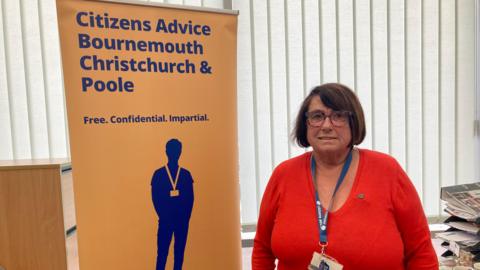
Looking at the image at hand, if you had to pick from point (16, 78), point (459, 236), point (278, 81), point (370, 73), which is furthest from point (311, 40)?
point (16, 78)

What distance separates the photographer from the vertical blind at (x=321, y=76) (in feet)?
6.93

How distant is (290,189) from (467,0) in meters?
2.09

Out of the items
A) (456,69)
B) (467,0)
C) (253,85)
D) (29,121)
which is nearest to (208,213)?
(253,85)

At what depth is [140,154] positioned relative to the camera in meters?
1.39

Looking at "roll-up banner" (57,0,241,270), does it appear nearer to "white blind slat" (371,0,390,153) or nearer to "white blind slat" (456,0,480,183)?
"white blind slat" (371,0,390,153)

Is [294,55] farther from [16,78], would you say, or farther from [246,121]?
[16,78]

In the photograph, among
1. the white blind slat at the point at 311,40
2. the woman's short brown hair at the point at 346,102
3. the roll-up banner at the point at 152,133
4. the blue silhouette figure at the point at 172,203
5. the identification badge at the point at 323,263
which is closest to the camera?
the identification badge at the point at 323,263

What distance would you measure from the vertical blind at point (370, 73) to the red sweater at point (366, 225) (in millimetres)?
1013

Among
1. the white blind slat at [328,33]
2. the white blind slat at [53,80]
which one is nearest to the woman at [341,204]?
the white blind slat at [328,33]

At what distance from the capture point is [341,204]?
3.81 ft

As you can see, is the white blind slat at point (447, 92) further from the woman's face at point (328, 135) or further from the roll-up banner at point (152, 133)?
the roll-up banner at point (152, 133)

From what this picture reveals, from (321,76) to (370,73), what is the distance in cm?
35

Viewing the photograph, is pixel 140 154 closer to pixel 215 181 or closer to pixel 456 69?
pixel 215 181

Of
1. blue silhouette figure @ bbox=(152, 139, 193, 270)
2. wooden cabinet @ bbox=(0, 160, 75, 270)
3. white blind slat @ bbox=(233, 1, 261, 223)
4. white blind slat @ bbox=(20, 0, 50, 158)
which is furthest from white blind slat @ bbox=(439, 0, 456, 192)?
white blind slat @ bbox=(20, 0, 50, 158)
